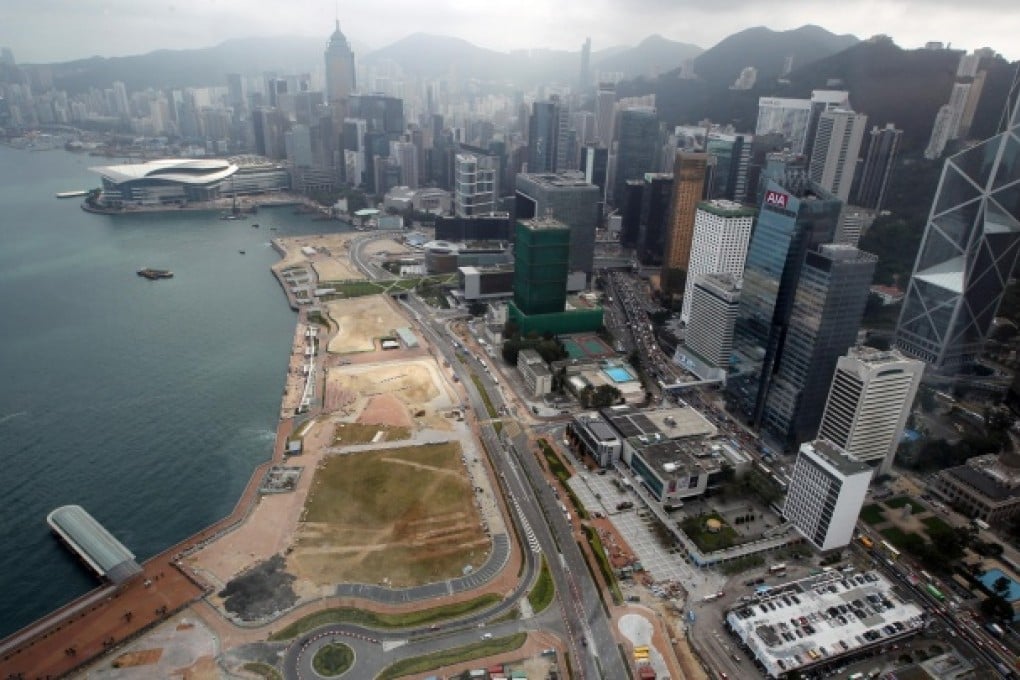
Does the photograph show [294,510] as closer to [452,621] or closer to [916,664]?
[452,621]

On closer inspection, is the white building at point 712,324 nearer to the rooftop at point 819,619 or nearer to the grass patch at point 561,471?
the grass patch at point 561,471

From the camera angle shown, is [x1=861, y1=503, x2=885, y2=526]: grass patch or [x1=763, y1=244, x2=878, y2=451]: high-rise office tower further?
[x1=763, y1=244, x2=878, y2=451]: high-rise office tower

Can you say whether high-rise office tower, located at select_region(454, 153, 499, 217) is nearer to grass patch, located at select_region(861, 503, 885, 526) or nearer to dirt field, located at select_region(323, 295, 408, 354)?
dirt field, located at select_region(323, 295, 408, 354)

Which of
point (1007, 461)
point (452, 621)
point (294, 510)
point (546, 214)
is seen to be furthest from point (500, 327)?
point (1007, 461)

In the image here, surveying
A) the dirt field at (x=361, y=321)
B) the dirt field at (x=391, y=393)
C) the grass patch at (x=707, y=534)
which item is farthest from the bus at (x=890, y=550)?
the dirt field at (x=361, y=321)

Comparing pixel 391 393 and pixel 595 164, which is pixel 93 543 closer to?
pixel 391 393

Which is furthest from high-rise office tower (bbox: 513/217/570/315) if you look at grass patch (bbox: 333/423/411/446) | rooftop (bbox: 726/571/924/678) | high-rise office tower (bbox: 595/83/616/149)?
high-rise office tower (bbox: 595/83/616/149)

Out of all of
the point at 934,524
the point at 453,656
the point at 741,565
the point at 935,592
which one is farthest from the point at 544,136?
the point at 453,656

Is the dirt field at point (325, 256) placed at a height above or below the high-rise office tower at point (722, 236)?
below
